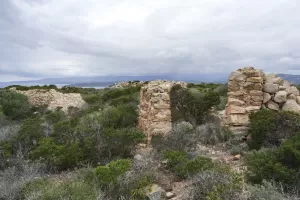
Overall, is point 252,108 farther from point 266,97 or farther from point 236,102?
point 266,97

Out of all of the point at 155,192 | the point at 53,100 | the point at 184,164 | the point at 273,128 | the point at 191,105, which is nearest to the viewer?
the point at 155,192

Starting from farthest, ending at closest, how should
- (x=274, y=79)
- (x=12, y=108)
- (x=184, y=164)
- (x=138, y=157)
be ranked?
(x=12, y=108)
(x=274, y=79)
(x=138, y=157)
(x=184, y=164)

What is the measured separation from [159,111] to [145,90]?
1.32 m

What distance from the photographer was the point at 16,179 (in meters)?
5.65

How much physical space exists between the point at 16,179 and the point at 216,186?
372 centimetres

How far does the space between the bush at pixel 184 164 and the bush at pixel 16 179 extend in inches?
110

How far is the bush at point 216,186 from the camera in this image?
166 inches

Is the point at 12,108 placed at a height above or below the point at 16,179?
above

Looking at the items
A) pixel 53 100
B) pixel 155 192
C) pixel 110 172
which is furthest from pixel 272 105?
pixel 53 100

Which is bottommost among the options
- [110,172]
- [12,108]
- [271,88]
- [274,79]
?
[110,172]

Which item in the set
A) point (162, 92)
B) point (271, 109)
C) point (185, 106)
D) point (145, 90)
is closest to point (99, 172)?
point (162, 92)

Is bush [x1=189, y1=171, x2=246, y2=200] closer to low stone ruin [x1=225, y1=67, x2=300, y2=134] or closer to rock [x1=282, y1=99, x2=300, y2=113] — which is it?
low stone ruin [x1=225, y1=67, x2=300, y2=134]

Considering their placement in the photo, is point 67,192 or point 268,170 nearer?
point 67,192

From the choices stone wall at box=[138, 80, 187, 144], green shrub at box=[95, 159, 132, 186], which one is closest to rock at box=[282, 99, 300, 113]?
stone wall at box=[138, 80, 187, 144]
